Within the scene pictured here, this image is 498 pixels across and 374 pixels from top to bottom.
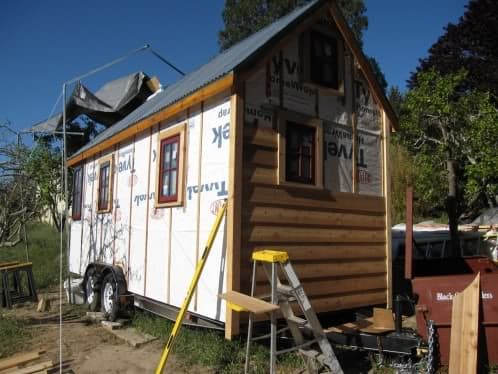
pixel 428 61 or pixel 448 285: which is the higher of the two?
pixel 428 61

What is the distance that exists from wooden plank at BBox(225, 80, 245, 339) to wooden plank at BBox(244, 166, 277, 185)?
16 centimetres

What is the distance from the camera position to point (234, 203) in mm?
5227

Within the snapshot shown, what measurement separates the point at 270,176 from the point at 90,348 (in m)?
3.93

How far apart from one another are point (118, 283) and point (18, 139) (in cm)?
626

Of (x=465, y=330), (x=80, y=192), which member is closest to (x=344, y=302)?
(x=465, y=330)

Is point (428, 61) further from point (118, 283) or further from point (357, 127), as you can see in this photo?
point (118, 283)

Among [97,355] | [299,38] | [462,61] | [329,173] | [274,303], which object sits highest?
[462,61]

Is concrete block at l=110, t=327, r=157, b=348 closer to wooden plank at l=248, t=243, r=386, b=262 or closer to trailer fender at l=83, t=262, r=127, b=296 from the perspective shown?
trailer fender at l=83, t=262, r=127, b=296

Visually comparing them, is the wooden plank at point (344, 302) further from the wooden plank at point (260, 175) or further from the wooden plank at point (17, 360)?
the wooden plank at point (17, 360)

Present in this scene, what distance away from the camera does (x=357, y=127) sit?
7.21m

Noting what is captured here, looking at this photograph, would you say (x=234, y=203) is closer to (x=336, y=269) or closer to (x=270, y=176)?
(x=270, y=176)

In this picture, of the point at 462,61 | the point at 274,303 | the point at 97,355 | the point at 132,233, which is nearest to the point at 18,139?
Result: the point at 132,233

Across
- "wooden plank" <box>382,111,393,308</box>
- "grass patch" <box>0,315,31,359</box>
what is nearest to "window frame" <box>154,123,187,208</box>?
"grass patch" <box>0,315,31,359</box>

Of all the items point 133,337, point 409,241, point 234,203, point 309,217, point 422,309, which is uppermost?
point 234,203
